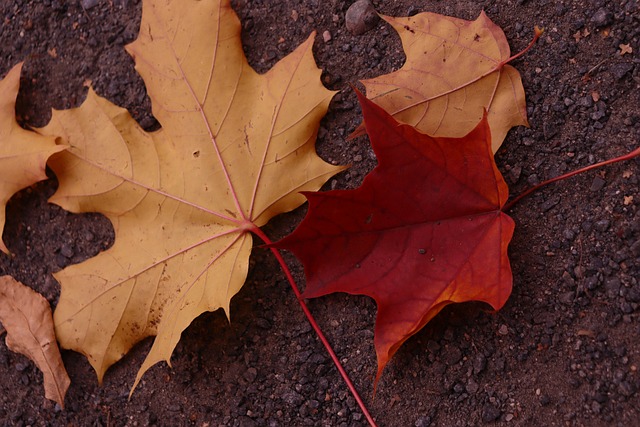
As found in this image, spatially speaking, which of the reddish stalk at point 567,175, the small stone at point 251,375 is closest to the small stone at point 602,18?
the reddish stalk at point 567,175

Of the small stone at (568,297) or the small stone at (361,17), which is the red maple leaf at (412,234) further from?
the small stone at (361,17)

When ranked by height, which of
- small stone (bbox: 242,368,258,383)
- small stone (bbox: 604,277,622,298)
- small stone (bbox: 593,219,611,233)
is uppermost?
small stone (bbox: 593,219,611,233)

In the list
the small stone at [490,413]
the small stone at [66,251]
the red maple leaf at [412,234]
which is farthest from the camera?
the small stone at [66,251]

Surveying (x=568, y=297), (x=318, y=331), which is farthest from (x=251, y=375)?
(x=568, y=297)

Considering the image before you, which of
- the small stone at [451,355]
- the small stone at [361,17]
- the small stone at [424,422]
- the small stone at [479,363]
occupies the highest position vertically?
the small stone at [361,17]

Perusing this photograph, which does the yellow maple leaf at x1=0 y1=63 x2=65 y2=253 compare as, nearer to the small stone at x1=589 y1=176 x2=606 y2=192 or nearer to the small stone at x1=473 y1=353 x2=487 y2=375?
the small stone at x1=473 y1=353 x2=487 y2=375

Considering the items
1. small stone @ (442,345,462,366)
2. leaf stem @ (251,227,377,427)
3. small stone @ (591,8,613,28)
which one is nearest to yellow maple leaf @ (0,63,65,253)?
leaf stem @ (251,227,377,427)

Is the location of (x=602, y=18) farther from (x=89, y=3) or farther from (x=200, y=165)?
(x=89, y=3)
